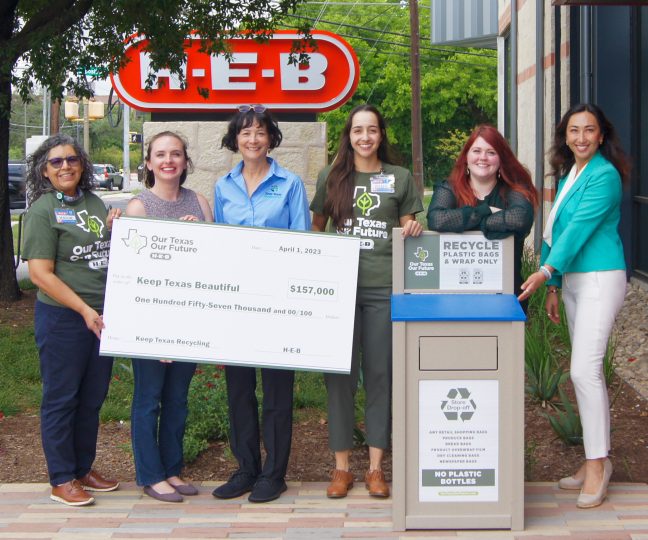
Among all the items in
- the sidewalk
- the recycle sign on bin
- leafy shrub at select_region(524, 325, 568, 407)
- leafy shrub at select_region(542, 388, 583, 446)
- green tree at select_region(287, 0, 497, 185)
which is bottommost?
the sidewalk

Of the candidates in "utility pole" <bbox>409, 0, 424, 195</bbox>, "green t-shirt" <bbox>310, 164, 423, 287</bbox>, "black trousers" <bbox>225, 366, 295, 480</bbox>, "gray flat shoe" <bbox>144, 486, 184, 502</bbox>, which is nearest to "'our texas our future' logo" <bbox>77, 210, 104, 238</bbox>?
"black trousers" <bbox>225, 366, 295, 480</bbox>

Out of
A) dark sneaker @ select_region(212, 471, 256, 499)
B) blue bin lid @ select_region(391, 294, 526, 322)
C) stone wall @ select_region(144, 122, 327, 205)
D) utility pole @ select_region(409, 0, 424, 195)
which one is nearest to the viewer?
blue bin lid @ select_region(391, 294, 526, 322)

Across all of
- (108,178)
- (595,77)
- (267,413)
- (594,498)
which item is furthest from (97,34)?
(108,178)

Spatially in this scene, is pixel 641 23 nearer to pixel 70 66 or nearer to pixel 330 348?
pixel 70 66

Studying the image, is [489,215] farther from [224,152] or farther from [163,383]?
[224,152]

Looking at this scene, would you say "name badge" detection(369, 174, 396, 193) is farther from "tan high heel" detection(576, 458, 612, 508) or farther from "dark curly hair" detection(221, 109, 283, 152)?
"tan high heel" detection(576, 458, 612, 508)

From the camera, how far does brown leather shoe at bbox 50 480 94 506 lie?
493cm

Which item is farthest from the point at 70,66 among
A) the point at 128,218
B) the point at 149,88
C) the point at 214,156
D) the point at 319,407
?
the point at 128,218

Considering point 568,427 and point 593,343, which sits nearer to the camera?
point 593,343

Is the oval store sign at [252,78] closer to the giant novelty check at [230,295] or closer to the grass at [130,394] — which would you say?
the grass at [130,394]

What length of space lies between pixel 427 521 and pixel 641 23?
7.75 m

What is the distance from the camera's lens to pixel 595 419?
15.8 ft

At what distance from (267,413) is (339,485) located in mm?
519

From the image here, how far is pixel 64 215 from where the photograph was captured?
15.6ft
